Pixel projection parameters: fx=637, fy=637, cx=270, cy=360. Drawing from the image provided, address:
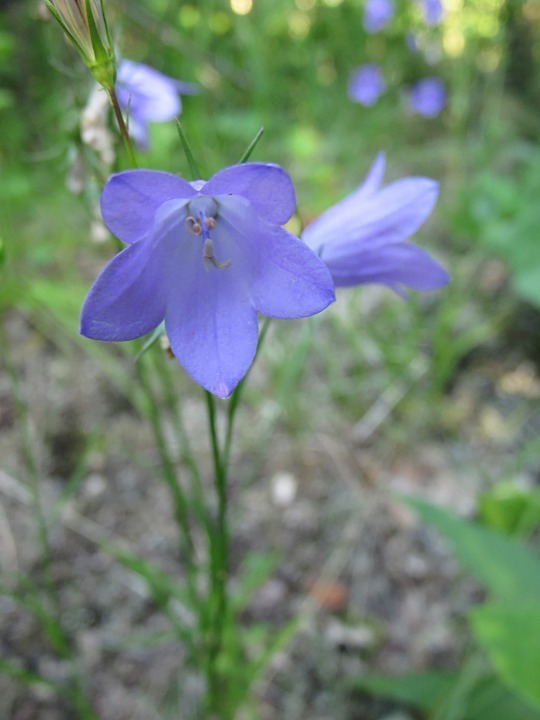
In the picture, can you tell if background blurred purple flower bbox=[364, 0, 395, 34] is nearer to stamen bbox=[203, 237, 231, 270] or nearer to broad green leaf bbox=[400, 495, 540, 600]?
broad green leaf bbox=[400, 495, 540, 600]

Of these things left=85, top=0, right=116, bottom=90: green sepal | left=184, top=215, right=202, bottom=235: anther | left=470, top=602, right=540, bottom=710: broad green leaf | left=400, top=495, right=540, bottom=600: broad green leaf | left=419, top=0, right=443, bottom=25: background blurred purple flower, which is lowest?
left=400, top=495, right=540, bottom=600: broad green leaf

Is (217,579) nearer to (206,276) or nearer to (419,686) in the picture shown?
(206,276)

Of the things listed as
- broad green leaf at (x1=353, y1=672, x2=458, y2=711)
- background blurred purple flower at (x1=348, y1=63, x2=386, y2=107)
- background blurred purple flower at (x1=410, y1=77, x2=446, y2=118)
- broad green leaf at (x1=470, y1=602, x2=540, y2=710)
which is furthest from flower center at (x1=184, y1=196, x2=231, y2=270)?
background blurred purple flower at (x1=410, y1=77, x2=446, y2=118)

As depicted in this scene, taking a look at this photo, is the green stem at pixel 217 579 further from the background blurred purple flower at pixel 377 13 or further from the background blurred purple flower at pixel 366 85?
the background blurred purple flower at pixel 377 13

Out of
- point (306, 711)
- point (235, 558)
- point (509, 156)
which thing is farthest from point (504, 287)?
point (306, 711)

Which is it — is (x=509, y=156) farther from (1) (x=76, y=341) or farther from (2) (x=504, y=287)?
(1) (x=76, y=341)

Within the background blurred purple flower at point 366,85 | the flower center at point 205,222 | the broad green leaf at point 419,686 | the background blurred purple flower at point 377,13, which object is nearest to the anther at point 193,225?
the flower center at point 205,222

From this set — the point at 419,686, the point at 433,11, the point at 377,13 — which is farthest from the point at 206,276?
the point at 377,13
